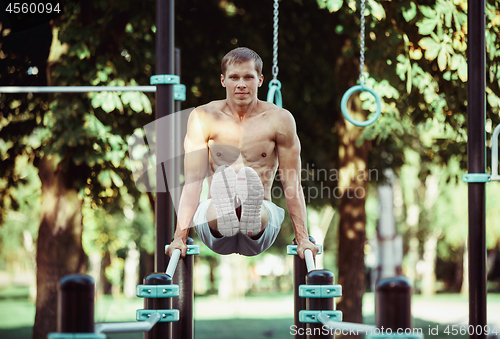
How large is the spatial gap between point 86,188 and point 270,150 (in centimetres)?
402

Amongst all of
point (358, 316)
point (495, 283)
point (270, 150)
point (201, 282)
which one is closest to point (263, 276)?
point (201, 282)

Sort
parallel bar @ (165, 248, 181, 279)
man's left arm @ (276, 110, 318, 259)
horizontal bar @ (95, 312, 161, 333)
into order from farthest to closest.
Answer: man's left arm @ (276, 110, 318, 259), parallel bar @ (165, 248, 181, 279), horizontal bar @ (95, 312, 161, 333)

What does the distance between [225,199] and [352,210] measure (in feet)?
16.1

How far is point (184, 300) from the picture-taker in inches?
146

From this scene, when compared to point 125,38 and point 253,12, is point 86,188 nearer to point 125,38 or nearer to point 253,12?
point 125,38

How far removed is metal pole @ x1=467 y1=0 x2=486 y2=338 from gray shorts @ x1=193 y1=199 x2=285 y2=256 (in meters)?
1.75

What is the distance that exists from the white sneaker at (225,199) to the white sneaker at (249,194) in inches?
1.7

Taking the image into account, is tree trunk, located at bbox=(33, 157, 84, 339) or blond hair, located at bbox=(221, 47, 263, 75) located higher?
blond hair, located at bbox=(221, 47, 263, 75)

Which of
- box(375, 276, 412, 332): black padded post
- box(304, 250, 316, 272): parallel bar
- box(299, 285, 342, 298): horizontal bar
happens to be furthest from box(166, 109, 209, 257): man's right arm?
box(375, 276, 412, 332): black padded post

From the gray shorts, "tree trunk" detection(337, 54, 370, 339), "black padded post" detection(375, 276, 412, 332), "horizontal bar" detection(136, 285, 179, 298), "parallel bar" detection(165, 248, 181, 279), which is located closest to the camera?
"black padded post" detection(375, 276, 412, 332)

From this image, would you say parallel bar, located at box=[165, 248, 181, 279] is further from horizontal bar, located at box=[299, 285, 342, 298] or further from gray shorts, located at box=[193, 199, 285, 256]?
horizontal bar, located at box=[299, 285, 342, 298]

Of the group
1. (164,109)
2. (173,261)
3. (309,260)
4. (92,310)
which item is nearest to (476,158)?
(309,260)

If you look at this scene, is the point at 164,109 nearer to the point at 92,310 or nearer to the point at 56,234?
the point at 92,310

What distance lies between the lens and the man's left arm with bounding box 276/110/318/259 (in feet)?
11.4
